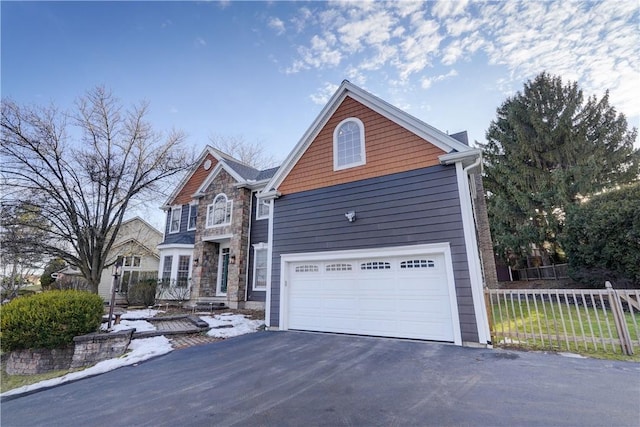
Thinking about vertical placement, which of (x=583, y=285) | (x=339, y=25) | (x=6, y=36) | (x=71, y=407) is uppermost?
(x=339, y=25)

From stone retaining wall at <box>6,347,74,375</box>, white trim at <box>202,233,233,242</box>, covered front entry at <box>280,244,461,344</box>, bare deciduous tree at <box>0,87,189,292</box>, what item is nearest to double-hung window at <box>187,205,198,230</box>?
white trim at <box>202,233,233,242</box>

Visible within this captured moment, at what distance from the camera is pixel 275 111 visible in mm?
13461

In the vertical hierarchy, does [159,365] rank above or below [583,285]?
below

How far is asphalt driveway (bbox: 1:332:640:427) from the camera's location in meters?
2.96

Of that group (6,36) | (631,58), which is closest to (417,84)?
(631,58)

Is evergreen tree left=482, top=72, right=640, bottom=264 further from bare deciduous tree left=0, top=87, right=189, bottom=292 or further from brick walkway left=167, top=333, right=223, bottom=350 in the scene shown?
bare deciduous tree left=0, top=87, right=189, bottom=292

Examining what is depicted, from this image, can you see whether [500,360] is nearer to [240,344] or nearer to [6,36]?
→ [240,344]

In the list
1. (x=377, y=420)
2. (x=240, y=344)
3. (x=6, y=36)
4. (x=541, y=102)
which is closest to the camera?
(x=377, y=420)

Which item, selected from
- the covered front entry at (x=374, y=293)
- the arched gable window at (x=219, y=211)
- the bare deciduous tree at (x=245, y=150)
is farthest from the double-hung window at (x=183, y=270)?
the bare deciduous tree at (x=245, y=150)

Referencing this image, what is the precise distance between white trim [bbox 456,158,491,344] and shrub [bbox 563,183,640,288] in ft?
25.7

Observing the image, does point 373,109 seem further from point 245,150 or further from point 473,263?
point 245,150

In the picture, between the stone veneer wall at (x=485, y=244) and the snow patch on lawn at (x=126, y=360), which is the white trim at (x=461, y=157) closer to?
the stone veneer wall at (x=485, y=244)

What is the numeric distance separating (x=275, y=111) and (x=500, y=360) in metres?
12.7

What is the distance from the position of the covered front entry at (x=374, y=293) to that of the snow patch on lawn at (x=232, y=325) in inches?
51.0
